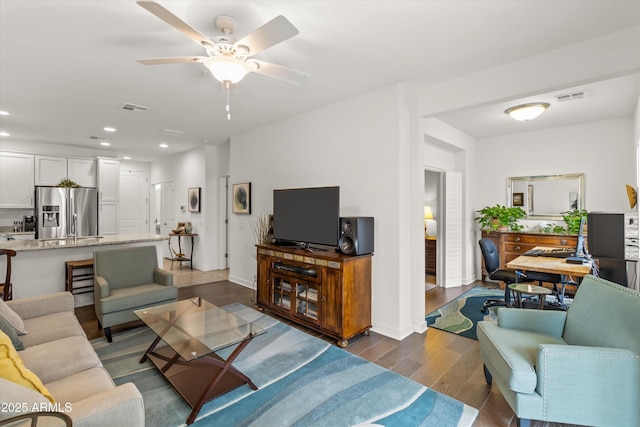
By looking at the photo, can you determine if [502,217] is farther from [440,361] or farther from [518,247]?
[440,361]

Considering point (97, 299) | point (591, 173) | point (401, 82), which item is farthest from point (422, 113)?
point (97, 299)

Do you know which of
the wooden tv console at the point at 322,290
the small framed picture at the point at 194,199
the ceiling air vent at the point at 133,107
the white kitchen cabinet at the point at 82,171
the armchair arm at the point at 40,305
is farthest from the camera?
the small framed picture at the point at 194,199

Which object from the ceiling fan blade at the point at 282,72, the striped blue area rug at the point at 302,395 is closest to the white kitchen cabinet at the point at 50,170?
the striped blue area rug at the point at 302,395

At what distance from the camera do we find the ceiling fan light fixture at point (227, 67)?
203 cm

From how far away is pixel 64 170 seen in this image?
6340 millimetres

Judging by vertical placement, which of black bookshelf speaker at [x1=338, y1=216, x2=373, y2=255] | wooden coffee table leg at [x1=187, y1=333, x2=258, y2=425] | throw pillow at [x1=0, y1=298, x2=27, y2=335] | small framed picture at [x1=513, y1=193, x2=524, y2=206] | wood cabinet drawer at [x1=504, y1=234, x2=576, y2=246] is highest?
small framed picture at [x1=513, y1=193, x2=524, y2=206]

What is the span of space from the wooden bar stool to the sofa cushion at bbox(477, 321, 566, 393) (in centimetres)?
448

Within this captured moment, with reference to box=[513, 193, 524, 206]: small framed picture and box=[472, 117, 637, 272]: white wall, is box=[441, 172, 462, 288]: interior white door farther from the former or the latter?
box=[513, 193, 524, 206]: small framed picture

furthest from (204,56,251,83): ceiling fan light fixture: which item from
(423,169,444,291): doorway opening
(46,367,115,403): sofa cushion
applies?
(423,169,444,291): doorway opening

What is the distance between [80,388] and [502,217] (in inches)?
228

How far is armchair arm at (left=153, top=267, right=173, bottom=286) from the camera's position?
3604mm

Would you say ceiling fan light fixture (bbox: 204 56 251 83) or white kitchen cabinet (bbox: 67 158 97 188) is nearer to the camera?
ceiling fan light fixture (bbox: 204 56 251 83)

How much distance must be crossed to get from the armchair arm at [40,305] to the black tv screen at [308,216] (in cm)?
219

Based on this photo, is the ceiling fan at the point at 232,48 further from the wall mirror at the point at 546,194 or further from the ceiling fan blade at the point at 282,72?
the wall mirror at the point at 546,194
